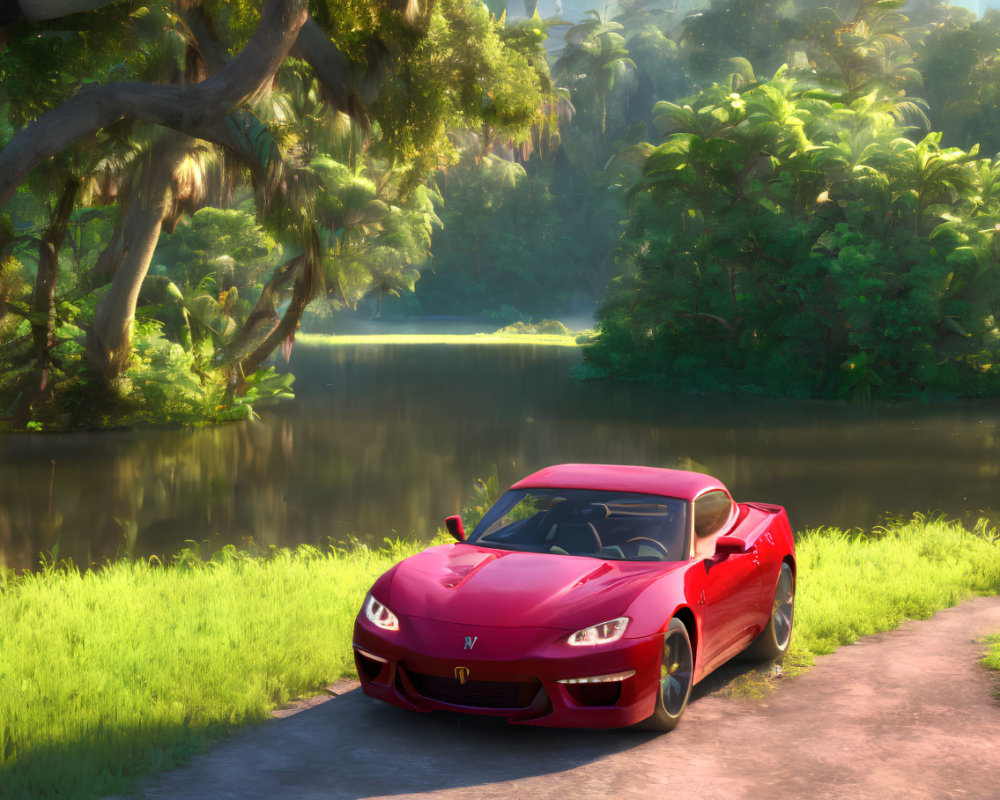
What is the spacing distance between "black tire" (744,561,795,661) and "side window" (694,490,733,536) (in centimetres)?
73

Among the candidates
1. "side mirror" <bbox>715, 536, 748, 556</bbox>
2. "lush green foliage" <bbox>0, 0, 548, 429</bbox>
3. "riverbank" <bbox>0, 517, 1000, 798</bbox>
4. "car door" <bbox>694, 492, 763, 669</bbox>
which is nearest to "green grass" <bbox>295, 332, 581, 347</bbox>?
"lush green foliage" <bbox>0, 0, 548, 429</bbox>

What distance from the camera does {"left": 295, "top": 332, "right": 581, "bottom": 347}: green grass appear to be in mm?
82000

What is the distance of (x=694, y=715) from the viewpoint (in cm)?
664

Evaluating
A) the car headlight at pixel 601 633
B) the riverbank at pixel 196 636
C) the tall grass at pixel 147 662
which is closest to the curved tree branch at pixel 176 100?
the riverbank at pixel 196 636

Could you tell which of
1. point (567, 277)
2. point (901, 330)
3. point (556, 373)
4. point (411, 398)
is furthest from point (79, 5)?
point (567, 277)

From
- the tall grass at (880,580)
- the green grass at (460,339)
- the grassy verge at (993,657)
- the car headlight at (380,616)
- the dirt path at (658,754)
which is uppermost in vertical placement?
the car headlight at (380,616)

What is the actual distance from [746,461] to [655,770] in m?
18.4

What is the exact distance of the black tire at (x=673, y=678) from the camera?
6137 millimetres

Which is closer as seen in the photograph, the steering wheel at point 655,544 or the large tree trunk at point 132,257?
the steering wheel at point 655,544

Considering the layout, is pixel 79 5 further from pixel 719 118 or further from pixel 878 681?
pixel 719 118

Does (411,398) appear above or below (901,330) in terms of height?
below

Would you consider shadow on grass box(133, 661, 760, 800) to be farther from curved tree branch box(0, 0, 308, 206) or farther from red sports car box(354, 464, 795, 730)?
curved tree branch box(0, 0, 308, 206)

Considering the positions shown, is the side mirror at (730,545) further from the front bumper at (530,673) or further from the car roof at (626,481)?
the front bumper at (530,673)

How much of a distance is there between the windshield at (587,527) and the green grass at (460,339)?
69.7 meters
